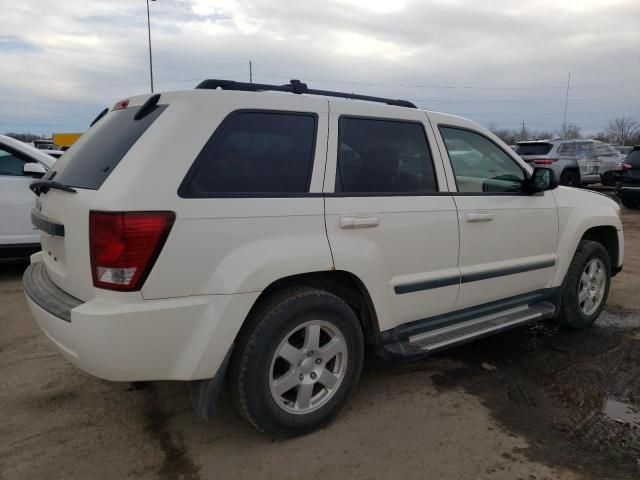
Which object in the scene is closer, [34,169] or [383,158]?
[383,158]

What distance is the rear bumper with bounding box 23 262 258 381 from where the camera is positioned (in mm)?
2305

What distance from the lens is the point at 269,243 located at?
258 centimetres

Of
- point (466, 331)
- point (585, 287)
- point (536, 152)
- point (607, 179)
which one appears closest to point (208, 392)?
point (466, 331)

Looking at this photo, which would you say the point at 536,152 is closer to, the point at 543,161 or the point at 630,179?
the point at 543,161

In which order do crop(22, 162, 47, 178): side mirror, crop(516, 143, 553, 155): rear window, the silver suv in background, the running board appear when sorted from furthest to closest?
crop(516, 143, 553, 155): rear window < the silver suv in background < crop(22, 162, 47, 178): side mirror < the running board

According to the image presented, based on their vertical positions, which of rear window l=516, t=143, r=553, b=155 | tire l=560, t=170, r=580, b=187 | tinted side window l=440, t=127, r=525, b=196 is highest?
rear window l=516, t=143, r=553, b=155

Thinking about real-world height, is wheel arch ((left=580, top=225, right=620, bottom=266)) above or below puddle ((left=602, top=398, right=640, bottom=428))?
above

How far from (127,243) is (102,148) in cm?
77

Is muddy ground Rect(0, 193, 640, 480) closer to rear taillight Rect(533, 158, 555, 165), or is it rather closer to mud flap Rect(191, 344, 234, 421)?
mud flap Rect(191, 344, 234, 421)

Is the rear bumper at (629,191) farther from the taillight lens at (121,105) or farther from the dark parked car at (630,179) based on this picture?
the taillight lens at (121,105)

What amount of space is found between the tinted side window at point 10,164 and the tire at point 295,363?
492cm

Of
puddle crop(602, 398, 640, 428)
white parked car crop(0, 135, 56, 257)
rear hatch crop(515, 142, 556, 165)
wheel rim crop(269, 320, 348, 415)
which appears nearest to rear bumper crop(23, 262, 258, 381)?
wheel rim crop(269, 320, 348, 415)

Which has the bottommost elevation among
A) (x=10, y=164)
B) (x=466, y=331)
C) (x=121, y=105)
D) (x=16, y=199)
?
(x=466, y=331)

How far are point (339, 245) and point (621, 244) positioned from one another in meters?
3.40
